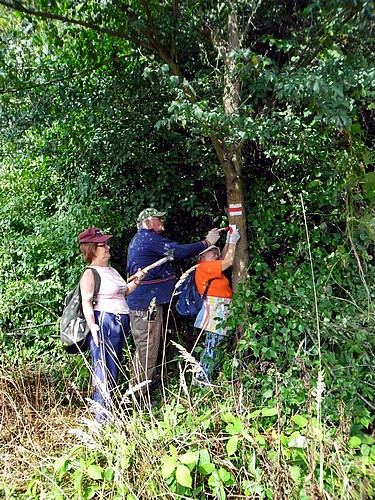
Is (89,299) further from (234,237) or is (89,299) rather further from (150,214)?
(234,237)

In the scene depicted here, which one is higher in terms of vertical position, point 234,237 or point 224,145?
point 224,145

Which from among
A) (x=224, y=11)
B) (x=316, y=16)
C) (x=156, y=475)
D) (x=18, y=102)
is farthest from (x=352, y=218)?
(x=18, y=102)

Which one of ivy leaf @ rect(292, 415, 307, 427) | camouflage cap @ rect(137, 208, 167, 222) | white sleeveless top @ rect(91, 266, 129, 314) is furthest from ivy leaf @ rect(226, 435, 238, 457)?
camouflage cap @ rect(137, 208, 167, 222)

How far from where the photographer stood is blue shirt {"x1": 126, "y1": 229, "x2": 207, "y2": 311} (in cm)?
441

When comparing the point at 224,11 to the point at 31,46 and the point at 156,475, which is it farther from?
the point at 156,475

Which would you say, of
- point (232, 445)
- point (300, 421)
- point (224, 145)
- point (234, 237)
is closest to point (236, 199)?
point (234, 237)

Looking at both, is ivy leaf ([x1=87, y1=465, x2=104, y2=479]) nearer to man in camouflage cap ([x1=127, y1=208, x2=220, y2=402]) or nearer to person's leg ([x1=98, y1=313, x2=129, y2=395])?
person's leg ([x1=98, y1=313, x2=129, y2=395])

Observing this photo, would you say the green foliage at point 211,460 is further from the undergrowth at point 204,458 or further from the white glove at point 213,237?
the white glove at point 213,237

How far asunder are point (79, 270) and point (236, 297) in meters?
2.00

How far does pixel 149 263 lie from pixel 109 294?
0.64 metres

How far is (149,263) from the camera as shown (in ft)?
14.7

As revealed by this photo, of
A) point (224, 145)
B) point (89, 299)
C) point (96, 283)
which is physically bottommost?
point (89, 299)

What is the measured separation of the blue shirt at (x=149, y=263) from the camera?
4.41m

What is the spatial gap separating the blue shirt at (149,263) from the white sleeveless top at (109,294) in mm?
497
